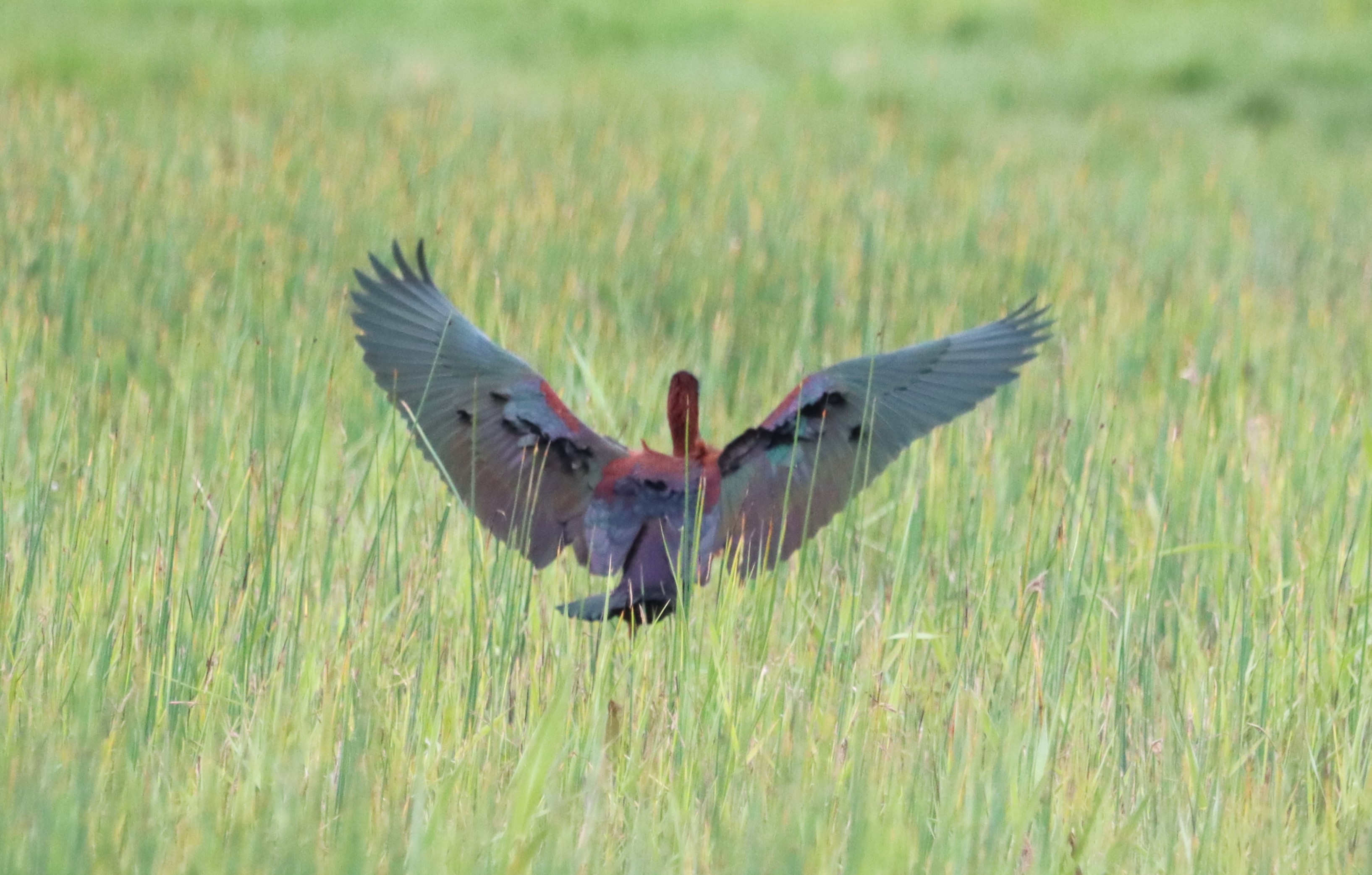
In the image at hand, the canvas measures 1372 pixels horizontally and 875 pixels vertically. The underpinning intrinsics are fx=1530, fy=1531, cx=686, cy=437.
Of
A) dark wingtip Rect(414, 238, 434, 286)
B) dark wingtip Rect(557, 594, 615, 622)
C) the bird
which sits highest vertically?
dark wingtip Rect(414, 238, 434, 286)

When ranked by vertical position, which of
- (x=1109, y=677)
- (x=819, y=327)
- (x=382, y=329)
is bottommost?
(x=1109, y=677)

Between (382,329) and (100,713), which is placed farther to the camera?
(382,329)

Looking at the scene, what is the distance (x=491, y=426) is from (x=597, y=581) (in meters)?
0.50

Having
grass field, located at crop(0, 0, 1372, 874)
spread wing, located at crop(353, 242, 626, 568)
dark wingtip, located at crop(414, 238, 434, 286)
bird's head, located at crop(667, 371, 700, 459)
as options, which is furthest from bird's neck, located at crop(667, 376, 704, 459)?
dark wingtip, located at crop(414, 238, 434, 286)

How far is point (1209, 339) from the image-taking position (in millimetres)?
4727

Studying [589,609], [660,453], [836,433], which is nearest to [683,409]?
[660,453]

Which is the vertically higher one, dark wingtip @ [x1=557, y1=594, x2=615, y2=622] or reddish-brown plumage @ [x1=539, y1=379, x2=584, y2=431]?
reddish-brown plumage @ [x1=539, y1=379, x2=584, y2=431]

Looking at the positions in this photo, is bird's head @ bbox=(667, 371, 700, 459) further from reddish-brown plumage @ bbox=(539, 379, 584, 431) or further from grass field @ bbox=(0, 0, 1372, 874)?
grass field @ bbox=(0, 0, 1372, 874)

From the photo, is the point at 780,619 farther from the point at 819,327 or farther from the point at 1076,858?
the point at 819,327

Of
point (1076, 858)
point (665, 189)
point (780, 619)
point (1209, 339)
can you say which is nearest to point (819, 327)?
point (1209, 339)

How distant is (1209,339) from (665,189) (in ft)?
7.64

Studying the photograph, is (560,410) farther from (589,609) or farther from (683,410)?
(589,609)

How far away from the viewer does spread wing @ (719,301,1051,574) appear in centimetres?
248

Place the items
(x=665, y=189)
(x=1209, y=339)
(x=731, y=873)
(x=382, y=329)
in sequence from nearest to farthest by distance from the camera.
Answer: (x=731, y=873)
(x=382, y=329)
(x=1209, y=339)
(x=665, y=189)
